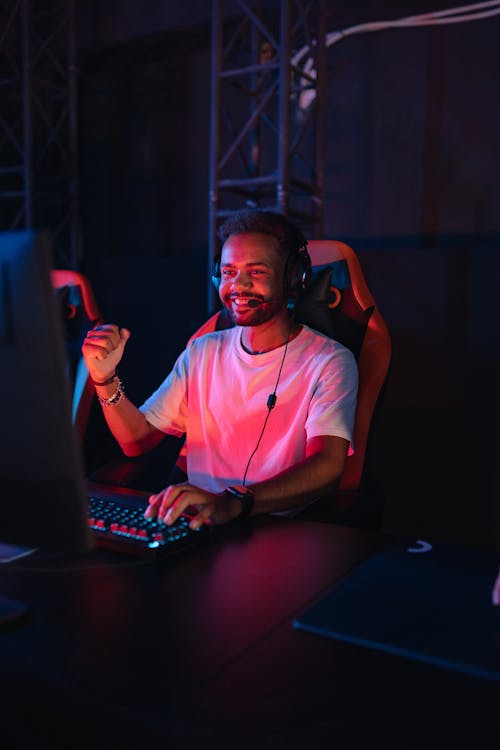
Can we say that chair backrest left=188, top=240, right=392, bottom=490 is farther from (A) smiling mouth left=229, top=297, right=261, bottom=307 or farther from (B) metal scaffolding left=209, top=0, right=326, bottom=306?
(B) metal scaffolding left=209, top=0, right=326, bottom=306

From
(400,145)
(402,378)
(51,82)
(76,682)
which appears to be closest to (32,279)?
(76,682)

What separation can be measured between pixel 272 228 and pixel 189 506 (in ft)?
2.68

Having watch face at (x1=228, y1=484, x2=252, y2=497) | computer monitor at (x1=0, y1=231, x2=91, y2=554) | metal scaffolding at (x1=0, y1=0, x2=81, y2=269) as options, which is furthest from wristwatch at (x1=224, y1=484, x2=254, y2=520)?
metal scaffolding at (x1=0, y1=0, x2=81, y2=269)

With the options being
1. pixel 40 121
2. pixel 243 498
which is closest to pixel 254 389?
pixel 243 498

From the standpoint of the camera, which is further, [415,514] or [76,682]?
[415,514]

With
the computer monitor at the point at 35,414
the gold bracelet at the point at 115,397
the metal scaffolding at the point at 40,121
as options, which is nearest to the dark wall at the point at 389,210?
the metal scaffolding at the point at 40,121

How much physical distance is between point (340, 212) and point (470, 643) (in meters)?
4.66

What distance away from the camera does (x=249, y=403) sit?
167 cm

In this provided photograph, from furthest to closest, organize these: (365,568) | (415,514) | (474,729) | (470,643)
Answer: (415,514) → (365,568) → (470,643) → (474,729)

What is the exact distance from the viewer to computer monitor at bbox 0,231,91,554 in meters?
0.64

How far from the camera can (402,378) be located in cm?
324

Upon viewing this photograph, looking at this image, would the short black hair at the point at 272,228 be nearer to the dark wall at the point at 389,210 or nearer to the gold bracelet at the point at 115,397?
the gold bracelet at the point at 115,397

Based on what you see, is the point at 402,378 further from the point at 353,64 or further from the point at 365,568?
the point at 353,64

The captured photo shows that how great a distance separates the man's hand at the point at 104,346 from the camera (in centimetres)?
136
